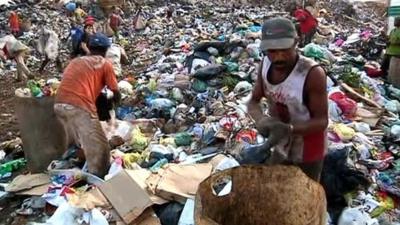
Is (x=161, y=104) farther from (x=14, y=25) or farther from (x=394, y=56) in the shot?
(x=14, y=25)

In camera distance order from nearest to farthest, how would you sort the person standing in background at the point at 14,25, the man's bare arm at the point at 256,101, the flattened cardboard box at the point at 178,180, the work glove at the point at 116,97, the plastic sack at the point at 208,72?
the man's bare arm at the point at 256,101 < the flattened cardboard box at the point at 178,180 < the work glove at the point at 116,97 < the plastic sack at the point at 208,72 < the person standing in background at the point at 14,25

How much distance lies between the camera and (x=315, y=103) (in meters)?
2.70

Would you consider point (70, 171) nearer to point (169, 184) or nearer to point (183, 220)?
point (169, 184)

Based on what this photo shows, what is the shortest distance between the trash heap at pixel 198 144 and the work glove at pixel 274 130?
129 cm

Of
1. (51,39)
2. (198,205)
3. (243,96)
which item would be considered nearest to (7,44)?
(51,39)

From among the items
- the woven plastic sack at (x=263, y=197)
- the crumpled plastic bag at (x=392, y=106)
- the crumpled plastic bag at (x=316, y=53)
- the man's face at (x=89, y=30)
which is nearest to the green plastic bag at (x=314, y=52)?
the crumpled plastic bag at (x=316, y=53)

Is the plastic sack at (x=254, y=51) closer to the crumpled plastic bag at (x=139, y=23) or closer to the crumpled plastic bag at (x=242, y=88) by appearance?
the crumpled plastic bag at (x=242, y=88)

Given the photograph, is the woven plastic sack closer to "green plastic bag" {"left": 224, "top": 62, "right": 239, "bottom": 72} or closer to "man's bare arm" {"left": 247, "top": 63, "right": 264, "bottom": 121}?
"man's bare arm" {"left": 247, "top": 63, "right": 264, "bottom": 121}

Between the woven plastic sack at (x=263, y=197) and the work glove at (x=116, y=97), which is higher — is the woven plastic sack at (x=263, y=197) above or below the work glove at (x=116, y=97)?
above

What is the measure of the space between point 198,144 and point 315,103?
285cm

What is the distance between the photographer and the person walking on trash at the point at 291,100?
2678 mm

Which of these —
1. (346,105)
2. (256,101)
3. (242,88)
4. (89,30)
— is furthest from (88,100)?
(89,30)

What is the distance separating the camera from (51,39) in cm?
1159

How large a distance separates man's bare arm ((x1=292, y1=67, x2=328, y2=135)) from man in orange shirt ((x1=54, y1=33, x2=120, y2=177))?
7.85ft
